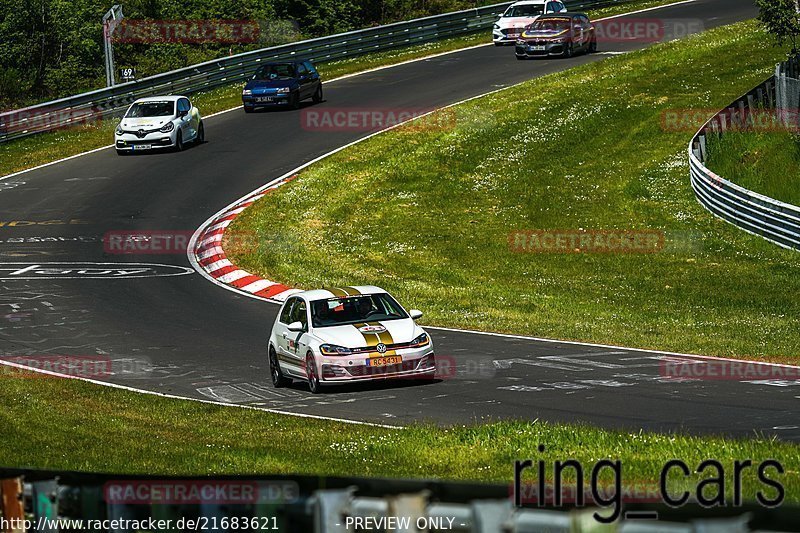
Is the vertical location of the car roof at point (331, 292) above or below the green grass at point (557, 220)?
above

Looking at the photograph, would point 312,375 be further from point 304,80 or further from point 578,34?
point 578,34

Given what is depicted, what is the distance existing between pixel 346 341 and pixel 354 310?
1.10 meters

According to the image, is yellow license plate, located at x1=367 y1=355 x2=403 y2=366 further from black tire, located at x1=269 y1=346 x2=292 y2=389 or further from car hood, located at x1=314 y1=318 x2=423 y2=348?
black tire, located at x1=269 y1=346 x2=292 y2=389

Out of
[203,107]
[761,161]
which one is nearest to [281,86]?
[203,107]

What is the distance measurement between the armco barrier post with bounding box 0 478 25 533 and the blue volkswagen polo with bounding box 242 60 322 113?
1466 inches

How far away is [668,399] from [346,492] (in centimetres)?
969

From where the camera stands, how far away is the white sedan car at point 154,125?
38688mm

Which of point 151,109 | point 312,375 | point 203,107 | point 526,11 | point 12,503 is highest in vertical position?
point 12,503

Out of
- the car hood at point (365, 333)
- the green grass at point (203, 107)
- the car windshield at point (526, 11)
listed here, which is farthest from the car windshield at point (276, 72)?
the car hood at point (365, 333)

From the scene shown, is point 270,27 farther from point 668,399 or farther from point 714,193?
point 668,399

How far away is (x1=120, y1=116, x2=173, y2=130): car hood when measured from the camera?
38.7 metres

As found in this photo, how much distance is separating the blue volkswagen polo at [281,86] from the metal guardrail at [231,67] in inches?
148

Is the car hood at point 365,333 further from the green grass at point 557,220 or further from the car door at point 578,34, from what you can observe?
the car door at point 578,34

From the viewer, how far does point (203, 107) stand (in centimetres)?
4566
